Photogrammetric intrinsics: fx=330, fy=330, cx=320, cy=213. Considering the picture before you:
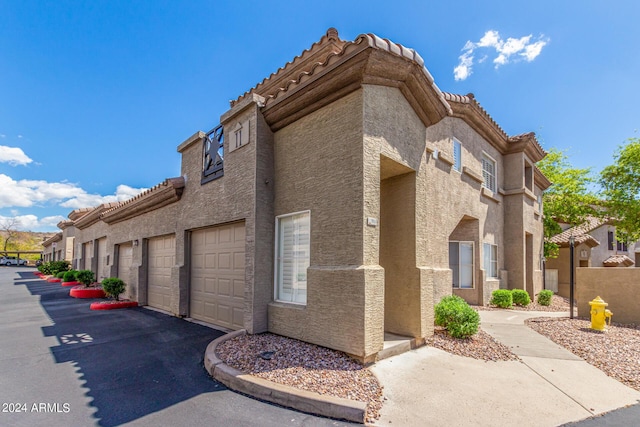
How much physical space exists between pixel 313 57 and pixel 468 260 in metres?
8.97

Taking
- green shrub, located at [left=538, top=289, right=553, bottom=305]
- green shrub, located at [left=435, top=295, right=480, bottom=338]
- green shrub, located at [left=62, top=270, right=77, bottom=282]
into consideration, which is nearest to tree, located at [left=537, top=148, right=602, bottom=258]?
green shrub, located at [left=538, top=289, right=553, bottom=305]

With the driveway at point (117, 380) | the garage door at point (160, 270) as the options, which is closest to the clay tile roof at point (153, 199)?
the garage door at point (160, 270)

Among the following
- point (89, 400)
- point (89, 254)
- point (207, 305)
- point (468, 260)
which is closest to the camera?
point (89, 400)

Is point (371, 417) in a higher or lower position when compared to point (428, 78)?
lower

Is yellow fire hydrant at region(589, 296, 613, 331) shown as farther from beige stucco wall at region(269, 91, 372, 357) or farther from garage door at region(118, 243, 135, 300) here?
garage door at region(118, 243, 135, 300)

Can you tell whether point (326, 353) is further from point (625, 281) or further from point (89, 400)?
point (625, 281)

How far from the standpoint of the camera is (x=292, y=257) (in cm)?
680

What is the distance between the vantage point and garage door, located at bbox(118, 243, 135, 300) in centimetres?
1382

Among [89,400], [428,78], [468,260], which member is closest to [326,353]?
[89,400]

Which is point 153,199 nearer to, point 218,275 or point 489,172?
point 218,275

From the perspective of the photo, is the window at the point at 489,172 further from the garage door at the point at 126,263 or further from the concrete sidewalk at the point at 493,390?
the garage door at the point at 126,263

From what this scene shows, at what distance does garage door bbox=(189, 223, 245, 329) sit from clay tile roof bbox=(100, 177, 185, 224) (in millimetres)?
1546

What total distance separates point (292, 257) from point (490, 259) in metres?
10.2

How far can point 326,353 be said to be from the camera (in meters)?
5.44
